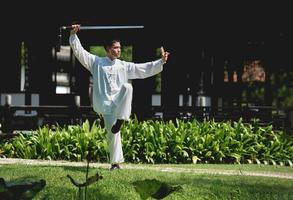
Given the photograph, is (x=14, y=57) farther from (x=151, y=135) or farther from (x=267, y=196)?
(x=267, y=196)

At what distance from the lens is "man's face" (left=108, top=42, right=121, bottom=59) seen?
9.62m

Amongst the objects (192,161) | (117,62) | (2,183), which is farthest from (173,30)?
(2,183)

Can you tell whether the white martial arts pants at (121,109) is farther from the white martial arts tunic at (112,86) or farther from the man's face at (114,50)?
the man's face at (114,50)

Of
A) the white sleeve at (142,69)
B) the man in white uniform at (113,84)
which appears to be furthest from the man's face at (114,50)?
the white sleeve at (142,69)

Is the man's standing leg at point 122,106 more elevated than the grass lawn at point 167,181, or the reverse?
the man's standing leg at point 122,106

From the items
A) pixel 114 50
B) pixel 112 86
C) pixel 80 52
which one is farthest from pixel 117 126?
pixel 80 52

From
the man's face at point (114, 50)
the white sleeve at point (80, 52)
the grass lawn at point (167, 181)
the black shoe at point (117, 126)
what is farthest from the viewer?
the white sleeve at point (80, 52)

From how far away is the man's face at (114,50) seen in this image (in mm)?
9620

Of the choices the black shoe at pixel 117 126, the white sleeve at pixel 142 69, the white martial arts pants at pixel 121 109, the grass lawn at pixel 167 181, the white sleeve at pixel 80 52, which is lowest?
the grass lawn at pixel 167 181

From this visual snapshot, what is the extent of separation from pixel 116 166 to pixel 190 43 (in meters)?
9.89

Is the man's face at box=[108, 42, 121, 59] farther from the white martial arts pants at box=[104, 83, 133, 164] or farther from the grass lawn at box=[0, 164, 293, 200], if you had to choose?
the grass lawn at box=[0, 164, 293, 200]

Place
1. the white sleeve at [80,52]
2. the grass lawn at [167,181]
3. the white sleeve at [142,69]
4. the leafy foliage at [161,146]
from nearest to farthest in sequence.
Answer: the grass lawn at [167,181] → the white sleeve at [80,52] → the white sleeve at [142,69] → the leafy foliage at [161,146]

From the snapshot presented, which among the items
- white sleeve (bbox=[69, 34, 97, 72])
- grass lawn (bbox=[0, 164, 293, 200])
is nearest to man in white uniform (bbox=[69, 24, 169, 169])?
white sleeve (bbox=[69, 34, 97, 72])

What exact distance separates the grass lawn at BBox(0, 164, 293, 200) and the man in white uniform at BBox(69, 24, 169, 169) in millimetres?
682
